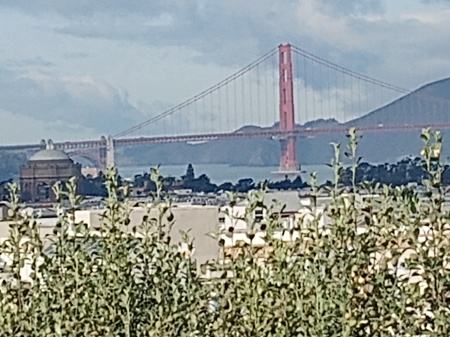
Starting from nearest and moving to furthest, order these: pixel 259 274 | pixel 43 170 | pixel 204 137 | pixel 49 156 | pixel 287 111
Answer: pixel 259 274
pixel 43 170
pixel 49 156
pixel 204 137
pixel 287 111

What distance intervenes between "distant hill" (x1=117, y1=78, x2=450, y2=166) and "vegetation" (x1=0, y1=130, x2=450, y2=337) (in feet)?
96.2

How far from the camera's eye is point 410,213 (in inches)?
121

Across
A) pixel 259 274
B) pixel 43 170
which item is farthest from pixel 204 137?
pixel 259 274

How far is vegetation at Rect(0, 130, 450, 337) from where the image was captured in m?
3.04

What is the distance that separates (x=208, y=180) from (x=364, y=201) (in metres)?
33.2

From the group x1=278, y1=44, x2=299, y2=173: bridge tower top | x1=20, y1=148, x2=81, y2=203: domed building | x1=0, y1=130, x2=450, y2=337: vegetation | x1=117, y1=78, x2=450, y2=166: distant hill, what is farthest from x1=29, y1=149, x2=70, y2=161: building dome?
x1=0, y1=130, x2=450, y2=337: vegetation

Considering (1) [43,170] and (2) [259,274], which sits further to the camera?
(1) [43,170]

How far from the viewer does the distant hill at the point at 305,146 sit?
36062mm

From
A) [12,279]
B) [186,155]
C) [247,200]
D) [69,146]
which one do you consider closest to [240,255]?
[247,200]

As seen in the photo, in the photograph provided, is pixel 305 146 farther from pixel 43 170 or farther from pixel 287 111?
pixel 43 170

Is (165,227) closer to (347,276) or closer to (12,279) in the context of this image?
(12,279)

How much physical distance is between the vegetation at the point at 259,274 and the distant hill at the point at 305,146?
96.2 ft

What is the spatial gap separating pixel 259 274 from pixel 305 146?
36.5 m

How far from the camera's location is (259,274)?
320 centimetres
